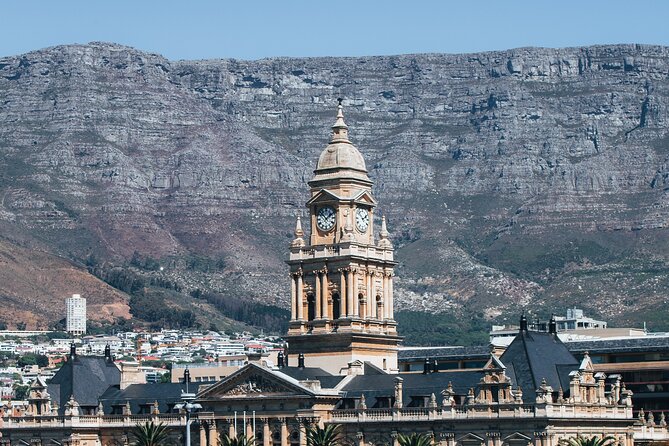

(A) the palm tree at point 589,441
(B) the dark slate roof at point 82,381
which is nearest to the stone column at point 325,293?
A: (B) the dark slate roof at point 82,381

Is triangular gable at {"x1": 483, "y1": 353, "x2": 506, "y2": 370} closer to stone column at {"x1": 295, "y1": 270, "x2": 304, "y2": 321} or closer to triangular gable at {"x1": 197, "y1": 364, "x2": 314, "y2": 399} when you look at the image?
triangular gable at {"x1": 197, "y1": 364, "x2": 314, "y2": 399}

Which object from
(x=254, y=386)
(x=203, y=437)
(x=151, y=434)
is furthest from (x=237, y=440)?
(x=151, y=434)

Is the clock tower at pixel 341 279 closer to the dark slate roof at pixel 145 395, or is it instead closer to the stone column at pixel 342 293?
the stone column at pixel 342 293

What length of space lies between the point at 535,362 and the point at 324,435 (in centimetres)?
1571

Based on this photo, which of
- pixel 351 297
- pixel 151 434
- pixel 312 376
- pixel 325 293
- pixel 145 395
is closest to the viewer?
pixel 151 434

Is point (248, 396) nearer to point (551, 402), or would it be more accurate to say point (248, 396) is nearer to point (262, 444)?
point (262, 444)

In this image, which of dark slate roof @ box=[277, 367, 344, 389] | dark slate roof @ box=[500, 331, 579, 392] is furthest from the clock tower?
dark slate roof @ box=[500, 331, 579, 392]

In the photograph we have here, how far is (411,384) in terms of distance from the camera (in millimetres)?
146750

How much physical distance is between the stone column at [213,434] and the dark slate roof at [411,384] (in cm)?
1035

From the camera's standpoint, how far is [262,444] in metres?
149

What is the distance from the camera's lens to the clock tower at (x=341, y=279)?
156 meters

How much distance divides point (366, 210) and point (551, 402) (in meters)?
31.7

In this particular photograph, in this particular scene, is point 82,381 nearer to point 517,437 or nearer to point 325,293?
point 325,293

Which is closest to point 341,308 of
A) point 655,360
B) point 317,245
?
point 317,245
